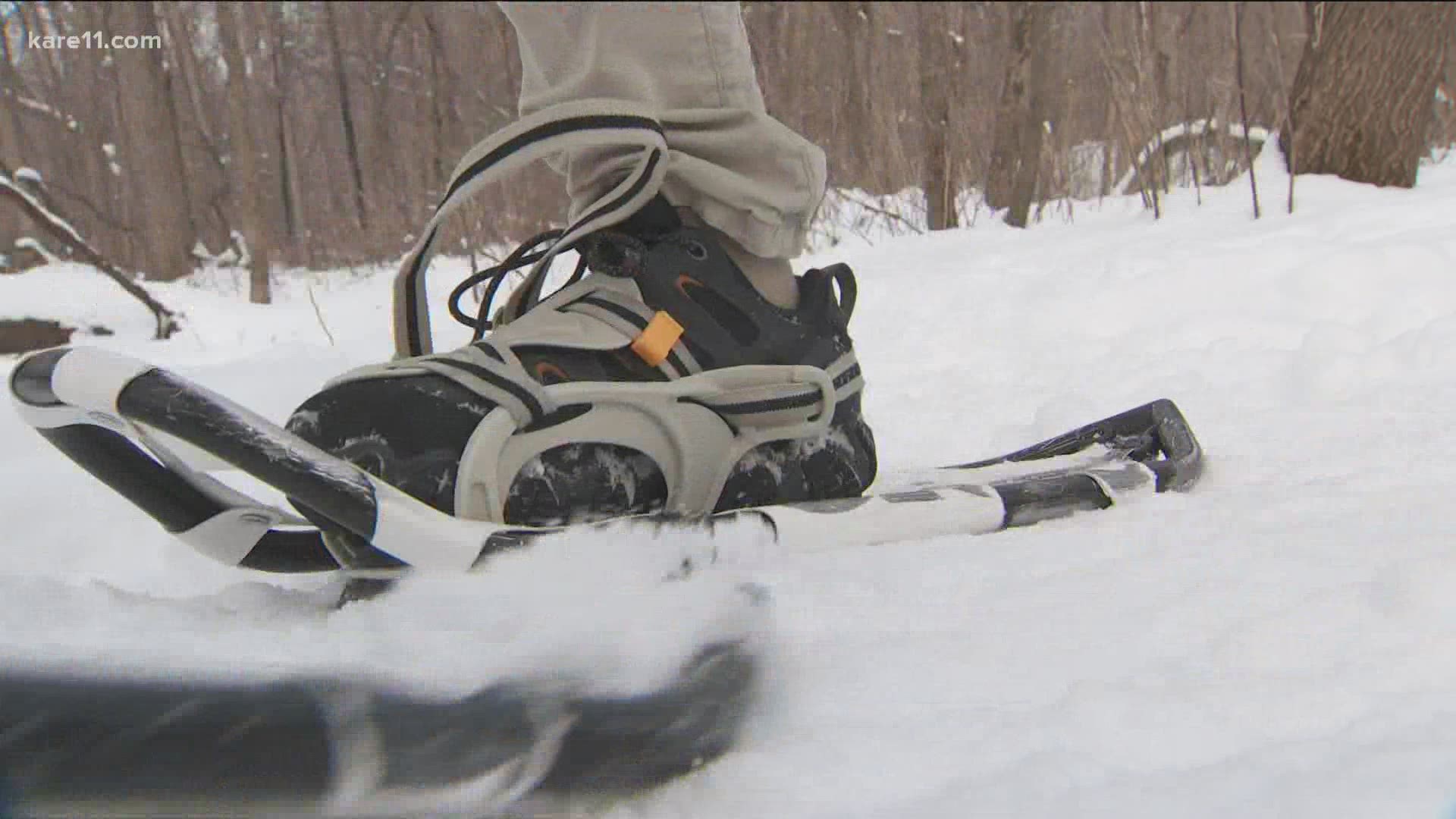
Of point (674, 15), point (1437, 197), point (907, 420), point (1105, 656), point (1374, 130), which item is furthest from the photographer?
point (1374, 130)

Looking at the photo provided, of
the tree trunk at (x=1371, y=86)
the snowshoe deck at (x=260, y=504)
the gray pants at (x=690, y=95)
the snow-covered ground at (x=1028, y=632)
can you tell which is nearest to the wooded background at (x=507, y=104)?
the tree trunk at (x=1371, y=86)

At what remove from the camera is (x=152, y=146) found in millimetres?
7832

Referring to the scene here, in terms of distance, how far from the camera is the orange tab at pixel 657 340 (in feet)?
2.45

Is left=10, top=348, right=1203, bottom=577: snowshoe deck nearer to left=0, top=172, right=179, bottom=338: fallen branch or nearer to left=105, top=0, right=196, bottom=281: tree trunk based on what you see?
left=0, top=172, right=179, bottom=338: fallen branch

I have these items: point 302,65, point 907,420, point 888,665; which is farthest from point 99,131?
point 888,665

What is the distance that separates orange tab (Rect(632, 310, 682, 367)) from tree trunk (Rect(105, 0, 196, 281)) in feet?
25.6

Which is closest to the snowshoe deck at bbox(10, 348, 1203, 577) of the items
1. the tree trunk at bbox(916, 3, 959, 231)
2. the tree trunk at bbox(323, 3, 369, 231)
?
the tree trunk at bbox(916, 3, 959, 231)

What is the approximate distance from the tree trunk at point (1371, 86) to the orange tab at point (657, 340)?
9.02ft

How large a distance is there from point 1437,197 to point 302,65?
40.8 ft

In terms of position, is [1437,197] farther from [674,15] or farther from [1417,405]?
[674,15]

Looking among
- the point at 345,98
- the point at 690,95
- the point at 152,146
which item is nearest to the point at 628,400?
the point at 690,95

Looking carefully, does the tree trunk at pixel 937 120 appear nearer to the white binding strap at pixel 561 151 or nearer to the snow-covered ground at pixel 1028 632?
the snow-covered ground at pixel 1028 632

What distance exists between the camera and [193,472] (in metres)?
0.60

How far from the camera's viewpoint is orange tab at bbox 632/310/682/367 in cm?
75
